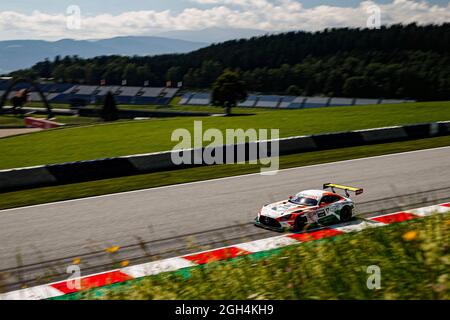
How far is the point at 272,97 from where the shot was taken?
139m

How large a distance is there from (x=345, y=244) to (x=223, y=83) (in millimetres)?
68741

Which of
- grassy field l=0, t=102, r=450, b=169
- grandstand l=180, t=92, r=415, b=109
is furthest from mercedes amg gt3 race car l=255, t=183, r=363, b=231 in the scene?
grandstand l=180, t=92, r=415, b=109

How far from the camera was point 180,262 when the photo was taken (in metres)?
9.96

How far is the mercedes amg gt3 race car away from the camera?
1165 cm

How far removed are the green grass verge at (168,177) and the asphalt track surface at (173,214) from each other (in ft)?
2.20

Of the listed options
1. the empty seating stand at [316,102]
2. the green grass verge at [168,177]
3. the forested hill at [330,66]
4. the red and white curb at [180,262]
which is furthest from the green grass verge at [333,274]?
the empty seating stand at [316,102]

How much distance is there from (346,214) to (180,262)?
13.8 feet

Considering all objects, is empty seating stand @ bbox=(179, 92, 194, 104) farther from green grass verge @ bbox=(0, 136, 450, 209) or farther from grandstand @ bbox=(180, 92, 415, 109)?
green grass verge @ bbox=(0, 136, 450, 209)

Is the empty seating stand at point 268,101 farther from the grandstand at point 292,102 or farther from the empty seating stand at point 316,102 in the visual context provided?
the empty seating stand at point 316,102

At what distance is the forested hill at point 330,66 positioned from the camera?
11181 centimetres
